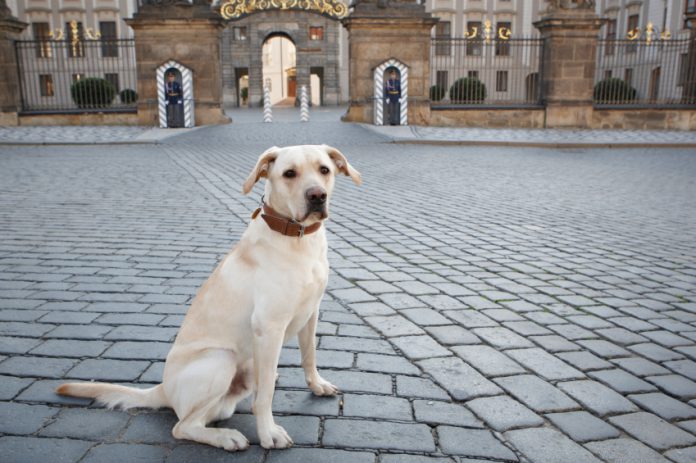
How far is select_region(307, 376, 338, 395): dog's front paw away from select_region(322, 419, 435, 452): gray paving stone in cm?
23

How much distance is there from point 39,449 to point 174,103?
20.2m

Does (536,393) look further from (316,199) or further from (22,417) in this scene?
(22,417)

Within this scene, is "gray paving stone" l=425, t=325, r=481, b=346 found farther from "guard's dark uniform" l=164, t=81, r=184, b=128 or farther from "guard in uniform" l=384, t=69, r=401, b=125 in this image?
"guard's dark uniform" l=164, t=81, r=184, b=128

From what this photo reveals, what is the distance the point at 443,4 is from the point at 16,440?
56.2 m

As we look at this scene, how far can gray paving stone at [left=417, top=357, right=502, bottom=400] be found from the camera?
3193 millimetres

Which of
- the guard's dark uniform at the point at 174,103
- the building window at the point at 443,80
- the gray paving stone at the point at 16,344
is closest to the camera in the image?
the gray paving stone at the point at 16,344

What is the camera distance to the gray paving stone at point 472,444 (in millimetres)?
2638

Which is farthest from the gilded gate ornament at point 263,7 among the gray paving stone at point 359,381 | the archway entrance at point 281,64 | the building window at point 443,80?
the archway entrance at point 281,64

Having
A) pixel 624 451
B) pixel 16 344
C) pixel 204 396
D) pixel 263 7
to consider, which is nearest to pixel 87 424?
pixel 204 396

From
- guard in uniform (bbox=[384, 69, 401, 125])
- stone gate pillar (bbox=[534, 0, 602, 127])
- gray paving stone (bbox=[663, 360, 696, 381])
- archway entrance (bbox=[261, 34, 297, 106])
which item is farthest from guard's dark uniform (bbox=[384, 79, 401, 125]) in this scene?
archway entrance (bbox=[261, 34, 297, 106])

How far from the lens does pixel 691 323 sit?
167 inches

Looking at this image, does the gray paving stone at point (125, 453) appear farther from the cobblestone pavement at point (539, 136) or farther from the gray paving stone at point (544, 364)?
the cobblestone pavement at point (539, 136)

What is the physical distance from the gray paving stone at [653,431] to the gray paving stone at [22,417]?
8.85 feet

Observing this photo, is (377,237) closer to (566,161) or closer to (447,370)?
(447,370)
